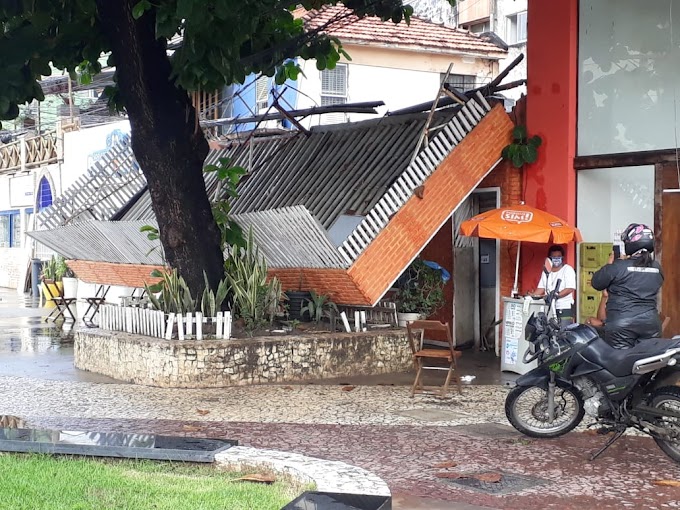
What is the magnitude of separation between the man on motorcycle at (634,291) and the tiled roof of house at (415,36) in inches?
486

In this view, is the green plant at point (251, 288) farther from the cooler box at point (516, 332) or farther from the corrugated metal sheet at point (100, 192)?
the corrugated metal sheet at point (100, 192)

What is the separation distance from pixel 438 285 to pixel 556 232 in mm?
2277

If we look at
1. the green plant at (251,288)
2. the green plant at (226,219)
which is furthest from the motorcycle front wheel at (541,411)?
the green plant at (226,219)

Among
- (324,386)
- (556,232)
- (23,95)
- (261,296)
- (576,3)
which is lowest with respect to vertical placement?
(324,386)

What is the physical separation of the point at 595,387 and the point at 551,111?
581 centimetres

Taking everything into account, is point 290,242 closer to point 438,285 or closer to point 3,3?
point 438,285

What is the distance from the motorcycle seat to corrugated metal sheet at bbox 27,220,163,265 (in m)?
8.35

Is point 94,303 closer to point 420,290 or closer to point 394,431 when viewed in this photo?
point 420,290

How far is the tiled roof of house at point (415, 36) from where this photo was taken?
1997cm

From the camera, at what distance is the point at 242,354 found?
11.0m

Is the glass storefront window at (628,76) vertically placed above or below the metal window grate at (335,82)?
below

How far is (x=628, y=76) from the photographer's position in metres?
11.8

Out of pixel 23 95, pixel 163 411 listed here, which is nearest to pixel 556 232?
pixel 163 411

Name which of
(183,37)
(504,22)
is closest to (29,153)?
(504,22)
